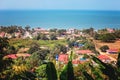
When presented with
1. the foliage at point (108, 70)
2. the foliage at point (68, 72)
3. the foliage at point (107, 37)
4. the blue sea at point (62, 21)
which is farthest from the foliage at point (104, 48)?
the blue sea at point (62, 21)

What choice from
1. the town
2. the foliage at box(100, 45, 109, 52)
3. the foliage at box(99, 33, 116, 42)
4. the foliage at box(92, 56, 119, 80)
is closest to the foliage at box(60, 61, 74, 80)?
the town

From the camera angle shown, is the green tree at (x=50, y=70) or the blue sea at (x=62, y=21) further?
the blue sea at (x=62, y=21)

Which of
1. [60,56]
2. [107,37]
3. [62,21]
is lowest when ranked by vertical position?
[62,21]

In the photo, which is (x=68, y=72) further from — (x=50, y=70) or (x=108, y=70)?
(x=108, y=70)

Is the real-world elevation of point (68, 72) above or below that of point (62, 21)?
above

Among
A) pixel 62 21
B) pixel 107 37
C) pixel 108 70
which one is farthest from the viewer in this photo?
pixel 62 21

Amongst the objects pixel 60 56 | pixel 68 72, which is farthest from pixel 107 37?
pixel 68 72

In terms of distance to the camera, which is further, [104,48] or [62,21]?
[62,21]

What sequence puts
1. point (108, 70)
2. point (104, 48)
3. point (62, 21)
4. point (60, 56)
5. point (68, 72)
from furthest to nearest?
point (62, 21) < point (104, 48) < point (60, 56) < point (108, 70) < point (68, 72)

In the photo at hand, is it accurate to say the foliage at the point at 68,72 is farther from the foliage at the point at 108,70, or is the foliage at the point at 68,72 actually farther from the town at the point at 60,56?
the foliage at the point at 108,70
